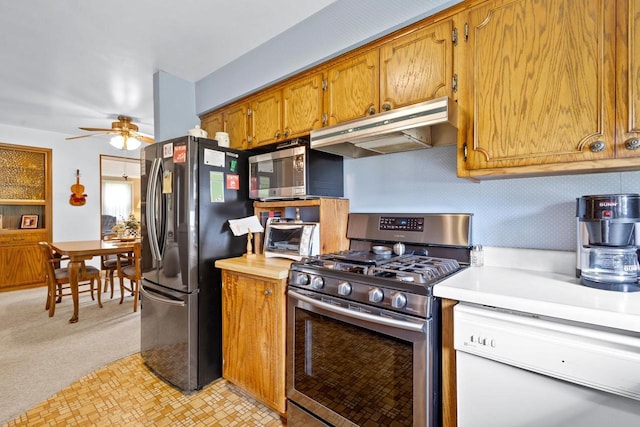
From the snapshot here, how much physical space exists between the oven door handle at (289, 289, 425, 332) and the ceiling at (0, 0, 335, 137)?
180cm

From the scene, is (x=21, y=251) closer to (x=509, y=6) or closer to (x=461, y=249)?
(x=461, y=249)

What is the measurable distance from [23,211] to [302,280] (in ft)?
18.6

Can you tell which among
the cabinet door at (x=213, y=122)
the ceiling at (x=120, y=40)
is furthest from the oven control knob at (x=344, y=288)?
the cabinet door at (x=213, y=122)

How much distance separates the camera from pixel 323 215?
1.96 m

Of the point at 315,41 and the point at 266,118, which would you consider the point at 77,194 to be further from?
the point at 315,41

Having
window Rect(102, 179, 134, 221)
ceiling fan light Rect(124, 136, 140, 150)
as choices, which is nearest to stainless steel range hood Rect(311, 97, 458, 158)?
ceiling fan light Rect(124, 136, 140, 150)

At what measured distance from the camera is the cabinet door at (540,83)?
44.4 inches

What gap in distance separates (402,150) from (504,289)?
1.05 meters

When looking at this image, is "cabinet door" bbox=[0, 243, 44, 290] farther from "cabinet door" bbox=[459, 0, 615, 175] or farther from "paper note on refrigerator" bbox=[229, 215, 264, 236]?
"cabinet door" bbox=[459, 0, 615, 175]

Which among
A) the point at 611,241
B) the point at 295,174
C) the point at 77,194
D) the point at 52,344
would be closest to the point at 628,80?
the point at 611,241

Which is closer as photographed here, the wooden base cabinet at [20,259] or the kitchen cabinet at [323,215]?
the kitchen cabinet at [323,215]

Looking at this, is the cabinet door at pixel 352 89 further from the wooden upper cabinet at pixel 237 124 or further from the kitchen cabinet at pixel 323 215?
the wooden upper cabinet at pixel 237 124

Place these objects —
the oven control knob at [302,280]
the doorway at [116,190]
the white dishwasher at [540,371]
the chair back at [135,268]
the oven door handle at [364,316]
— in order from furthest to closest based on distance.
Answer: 1. the doorway at [116,190]
2. the chair back at [135,268]
3. the oven control knob at [302,280]
4. the oven door handle at [364,316]
5. the white dishwasher at [540,371]

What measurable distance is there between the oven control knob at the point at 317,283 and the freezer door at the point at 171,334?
0.94 meters
